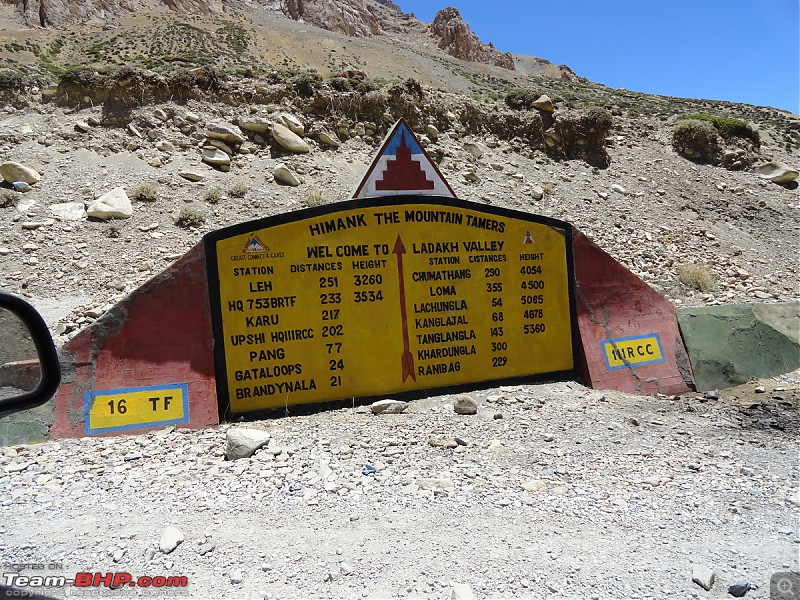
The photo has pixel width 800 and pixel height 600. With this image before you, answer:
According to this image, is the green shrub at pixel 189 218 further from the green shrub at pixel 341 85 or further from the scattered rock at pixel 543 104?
the scattered rock at pixel 543 104

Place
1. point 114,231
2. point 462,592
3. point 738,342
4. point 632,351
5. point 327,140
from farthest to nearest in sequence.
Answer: point 327,140 < point 114,231 < point 738,342 < point 632,351 < point 462,592

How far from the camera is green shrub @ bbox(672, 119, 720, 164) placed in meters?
19.5

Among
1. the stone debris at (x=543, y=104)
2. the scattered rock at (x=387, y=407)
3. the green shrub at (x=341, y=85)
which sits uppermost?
the green shrub at (x=341, y=85)

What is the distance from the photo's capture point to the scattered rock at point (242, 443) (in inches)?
159

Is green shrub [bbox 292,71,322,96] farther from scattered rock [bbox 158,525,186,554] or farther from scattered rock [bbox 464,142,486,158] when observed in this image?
scattered rock [bbox 158,525,186,554]

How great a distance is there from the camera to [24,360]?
11.8 feet

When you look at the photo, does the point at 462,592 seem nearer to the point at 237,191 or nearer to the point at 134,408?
the point at 134,408

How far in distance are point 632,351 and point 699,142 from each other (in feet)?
55.1

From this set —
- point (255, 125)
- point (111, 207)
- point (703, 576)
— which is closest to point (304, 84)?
point (255, 125)

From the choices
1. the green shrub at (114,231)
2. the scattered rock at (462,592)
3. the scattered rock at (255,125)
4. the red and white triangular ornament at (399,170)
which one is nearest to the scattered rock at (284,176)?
the scattered rock at (255,125)

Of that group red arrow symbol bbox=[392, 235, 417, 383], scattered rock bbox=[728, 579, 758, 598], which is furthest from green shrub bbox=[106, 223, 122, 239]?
scattered rock bbox=[728, 579, 758, 598]

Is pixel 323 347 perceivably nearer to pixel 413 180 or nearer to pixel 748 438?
pixel 413 180

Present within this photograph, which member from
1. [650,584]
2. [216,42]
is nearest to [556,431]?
[650,584]

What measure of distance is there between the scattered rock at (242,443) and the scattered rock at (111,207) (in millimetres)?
8775
